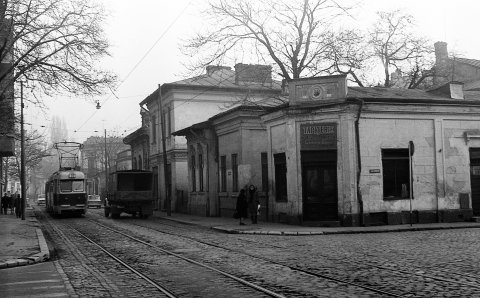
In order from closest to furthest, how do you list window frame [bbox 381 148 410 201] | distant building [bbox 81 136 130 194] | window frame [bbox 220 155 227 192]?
1. window frame [bbox 381 148 410 201]
2. window frame [bbox 220 155 227 192]
3. distant building [bbox 81 136 130 194]

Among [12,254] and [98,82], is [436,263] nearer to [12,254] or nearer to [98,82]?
[12,254]

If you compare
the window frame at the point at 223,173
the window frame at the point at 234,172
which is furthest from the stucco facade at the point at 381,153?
the window frame at the point at 223,173

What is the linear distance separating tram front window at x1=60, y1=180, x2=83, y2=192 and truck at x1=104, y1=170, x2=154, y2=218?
3809 millimetres

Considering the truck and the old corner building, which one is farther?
the truck

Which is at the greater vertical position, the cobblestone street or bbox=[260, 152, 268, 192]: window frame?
bbox=[260, 152, 268, 192]: window frame

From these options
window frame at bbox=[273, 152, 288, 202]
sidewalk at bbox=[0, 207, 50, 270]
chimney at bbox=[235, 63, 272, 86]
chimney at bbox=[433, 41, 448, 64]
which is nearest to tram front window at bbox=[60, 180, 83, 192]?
chimney at bbox=[235, 63, 272, 86]

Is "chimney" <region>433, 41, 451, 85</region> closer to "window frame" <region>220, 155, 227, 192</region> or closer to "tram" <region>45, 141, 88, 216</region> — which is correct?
"window frame" <region>220, 155, 227, 192</region>

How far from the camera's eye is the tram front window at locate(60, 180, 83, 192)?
34906 millimetres

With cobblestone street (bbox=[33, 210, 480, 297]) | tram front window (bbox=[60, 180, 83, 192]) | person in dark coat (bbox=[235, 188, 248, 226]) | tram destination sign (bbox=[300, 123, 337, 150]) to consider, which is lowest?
cobblestone street (bbox=[33, 210, 480, 297])

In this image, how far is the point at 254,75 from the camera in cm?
3744

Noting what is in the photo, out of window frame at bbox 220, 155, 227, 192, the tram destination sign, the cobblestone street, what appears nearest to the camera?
the cobblestone street

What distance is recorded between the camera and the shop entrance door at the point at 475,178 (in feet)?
73.2

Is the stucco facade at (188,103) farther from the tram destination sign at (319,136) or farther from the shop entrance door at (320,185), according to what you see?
the shop entrance door at (320,185)

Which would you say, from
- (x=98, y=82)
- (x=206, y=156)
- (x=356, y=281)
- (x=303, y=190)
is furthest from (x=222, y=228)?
(x=356, y=281)
